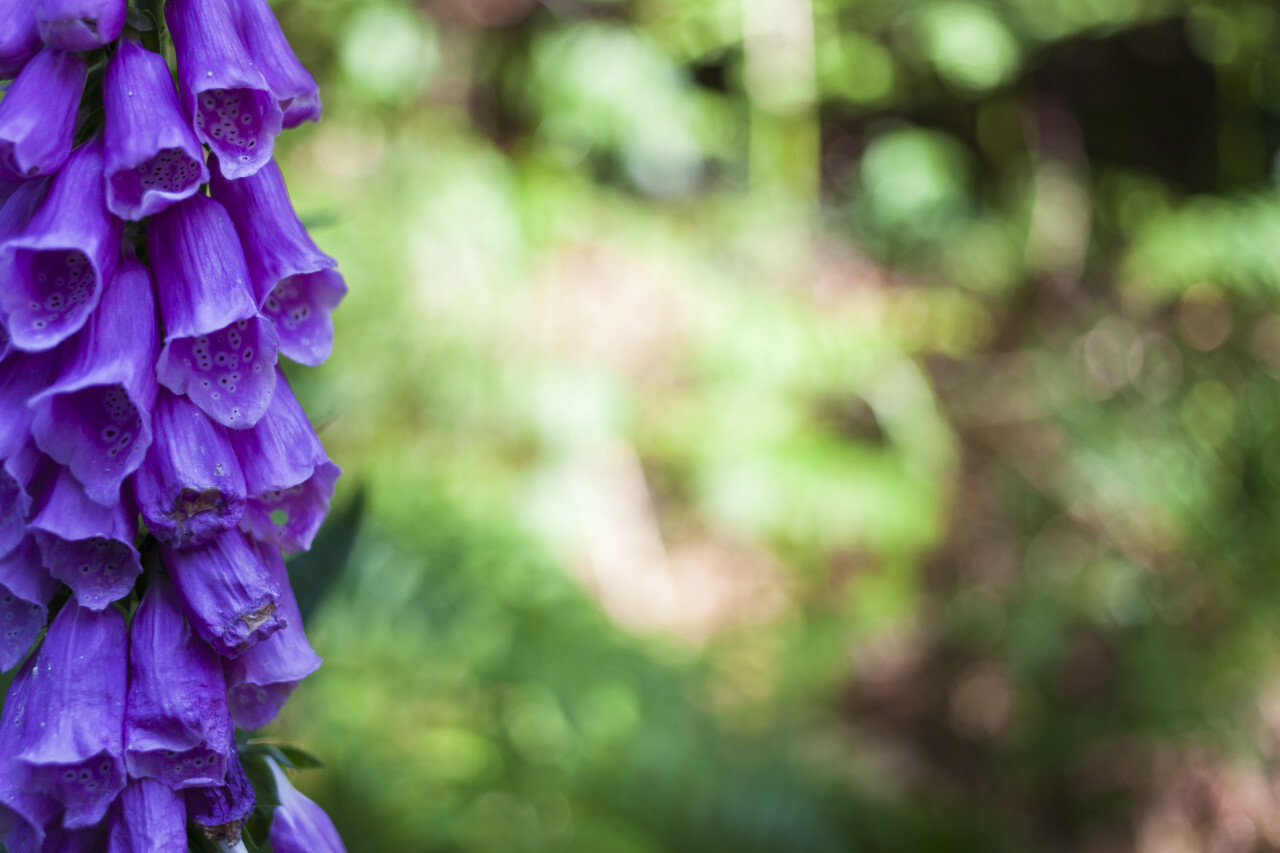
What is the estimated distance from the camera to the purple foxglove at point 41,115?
1.68 ft

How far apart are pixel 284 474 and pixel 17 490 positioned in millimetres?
152

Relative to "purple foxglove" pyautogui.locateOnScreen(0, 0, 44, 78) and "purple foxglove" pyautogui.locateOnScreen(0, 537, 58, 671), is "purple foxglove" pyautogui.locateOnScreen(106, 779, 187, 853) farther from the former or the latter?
"purple foxglove" pyautogui.locateOnScreen(0, 0, 44, 78)

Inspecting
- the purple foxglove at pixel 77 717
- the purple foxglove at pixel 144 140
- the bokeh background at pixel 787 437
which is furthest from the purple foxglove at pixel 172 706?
the bokeh background at pixel 787 437

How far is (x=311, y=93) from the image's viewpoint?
61 centimetres

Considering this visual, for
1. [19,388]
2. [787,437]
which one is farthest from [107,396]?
[787,437]

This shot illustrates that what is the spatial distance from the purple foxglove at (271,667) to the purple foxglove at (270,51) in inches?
11.4

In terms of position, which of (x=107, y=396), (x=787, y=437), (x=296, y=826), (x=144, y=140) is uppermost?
(x=144, y=140)

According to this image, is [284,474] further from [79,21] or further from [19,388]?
[79,21]

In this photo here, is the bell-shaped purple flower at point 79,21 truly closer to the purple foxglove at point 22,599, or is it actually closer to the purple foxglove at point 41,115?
the purple foxglove at point 41,115

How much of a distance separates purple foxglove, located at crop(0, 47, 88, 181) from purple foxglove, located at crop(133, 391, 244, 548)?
5.9 inches

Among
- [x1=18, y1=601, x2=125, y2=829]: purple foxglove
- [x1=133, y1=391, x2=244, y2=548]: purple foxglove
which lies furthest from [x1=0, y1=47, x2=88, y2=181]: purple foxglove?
[x1=18, y1=601, x2=125, y2=829]: purple foxglove

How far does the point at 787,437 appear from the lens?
10.1 feet

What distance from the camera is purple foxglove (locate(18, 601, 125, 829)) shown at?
0.51 metres

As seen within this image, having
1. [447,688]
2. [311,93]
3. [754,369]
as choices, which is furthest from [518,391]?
[311,93]
